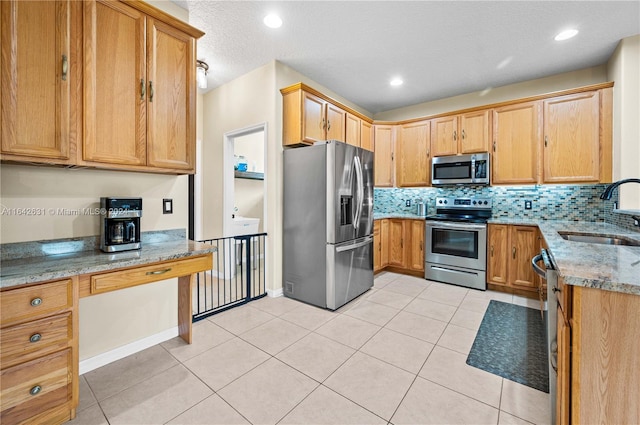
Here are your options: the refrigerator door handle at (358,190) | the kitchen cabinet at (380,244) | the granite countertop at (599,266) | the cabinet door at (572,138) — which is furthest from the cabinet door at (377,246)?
the granite countertop at (599,266)

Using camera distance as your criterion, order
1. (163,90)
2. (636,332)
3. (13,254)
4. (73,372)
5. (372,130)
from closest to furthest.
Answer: (636,332) < (73,372) < (13,254) < (163,90) < (372,130)

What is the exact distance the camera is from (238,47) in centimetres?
299

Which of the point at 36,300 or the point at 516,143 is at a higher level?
the point at 516,143

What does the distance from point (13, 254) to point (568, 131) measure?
17.2ft

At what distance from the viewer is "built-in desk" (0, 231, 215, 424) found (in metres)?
1.28

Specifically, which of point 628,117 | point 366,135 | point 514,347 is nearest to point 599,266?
point 514,347

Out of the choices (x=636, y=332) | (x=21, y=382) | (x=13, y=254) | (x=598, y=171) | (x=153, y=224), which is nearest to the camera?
(x=636, y=332)

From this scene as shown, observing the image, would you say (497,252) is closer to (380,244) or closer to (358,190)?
(380,244)

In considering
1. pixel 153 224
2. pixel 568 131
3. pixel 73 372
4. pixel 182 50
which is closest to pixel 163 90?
pixel 182 50

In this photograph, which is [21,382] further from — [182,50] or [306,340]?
[182,50]

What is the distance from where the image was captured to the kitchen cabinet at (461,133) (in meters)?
3.81

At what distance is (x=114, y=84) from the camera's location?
181 cm

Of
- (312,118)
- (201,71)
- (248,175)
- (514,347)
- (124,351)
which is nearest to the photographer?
(124,351)

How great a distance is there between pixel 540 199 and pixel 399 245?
6.41ft
